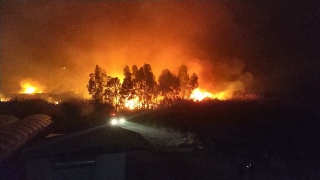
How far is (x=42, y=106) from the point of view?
129ft

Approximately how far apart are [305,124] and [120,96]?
2481 centimetres

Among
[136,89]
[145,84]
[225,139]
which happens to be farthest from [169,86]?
[225,139]

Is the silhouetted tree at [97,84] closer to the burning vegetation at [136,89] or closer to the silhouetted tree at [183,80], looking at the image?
the burning vegetation at [136,89]

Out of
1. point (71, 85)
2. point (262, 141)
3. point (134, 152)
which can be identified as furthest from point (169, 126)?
point (71, 85)

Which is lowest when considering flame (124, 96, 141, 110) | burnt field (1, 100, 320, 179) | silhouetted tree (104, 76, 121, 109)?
burnt field (1, 100, 320, 179)

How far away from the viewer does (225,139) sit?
20188mm

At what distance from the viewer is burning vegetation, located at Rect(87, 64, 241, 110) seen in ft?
144

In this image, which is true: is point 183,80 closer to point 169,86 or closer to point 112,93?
point 169,86

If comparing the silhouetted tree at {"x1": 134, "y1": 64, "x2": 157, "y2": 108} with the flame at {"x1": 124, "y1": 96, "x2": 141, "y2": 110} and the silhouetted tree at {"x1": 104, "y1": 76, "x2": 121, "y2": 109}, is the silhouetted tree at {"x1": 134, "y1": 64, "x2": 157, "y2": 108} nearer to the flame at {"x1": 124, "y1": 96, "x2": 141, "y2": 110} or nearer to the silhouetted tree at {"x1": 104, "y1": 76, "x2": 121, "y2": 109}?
the flame at {"x1": 124, "y1": 96, "x2": 141, "y2": 110}

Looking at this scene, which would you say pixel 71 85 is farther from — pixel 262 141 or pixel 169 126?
pixel 262 141

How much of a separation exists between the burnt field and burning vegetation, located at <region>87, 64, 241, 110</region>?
706 cm

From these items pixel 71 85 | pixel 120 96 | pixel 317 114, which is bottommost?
pixel 317 114

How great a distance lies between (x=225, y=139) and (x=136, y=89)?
25.7 metres

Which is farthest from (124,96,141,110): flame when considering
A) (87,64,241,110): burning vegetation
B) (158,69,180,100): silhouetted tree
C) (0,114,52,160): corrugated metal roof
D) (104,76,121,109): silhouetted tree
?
(0,114,52,160): corrugated metal roof
